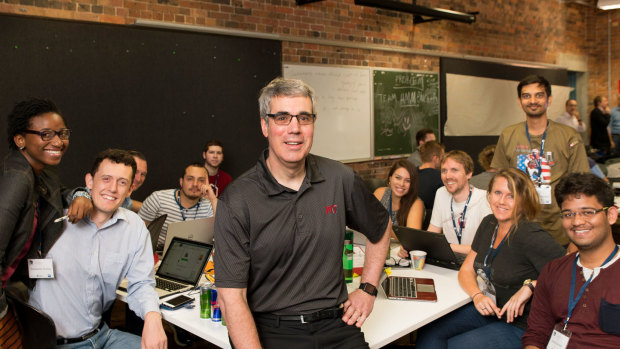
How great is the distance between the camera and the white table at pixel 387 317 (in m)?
2.07

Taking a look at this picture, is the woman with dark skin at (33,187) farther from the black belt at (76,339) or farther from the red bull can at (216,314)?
the red bull can at (216,314)

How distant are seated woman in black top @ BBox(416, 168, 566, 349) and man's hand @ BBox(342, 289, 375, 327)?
754 mm

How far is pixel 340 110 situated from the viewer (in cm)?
648

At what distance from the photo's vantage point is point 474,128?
8500mm

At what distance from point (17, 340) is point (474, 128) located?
766cm

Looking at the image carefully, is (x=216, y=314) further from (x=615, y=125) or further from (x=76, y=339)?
(x=615, y=125)

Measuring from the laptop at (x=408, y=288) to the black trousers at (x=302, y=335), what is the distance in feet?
2.11

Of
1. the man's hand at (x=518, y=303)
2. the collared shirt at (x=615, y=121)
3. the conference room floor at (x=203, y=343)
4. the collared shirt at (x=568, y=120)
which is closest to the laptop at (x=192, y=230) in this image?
the conference room floor at (x=203, y=343)

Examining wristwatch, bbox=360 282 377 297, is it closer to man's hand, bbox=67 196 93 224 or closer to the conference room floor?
man's hand, bbox=67 196 93 224

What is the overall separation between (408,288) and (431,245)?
0.45 metres

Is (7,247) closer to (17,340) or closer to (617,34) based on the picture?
(17,340)

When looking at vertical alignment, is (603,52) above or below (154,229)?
above

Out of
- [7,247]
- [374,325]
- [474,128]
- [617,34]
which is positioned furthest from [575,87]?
[7,247]

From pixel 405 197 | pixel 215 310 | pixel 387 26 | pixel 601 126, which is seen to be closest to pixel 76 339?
pixel 215 310
